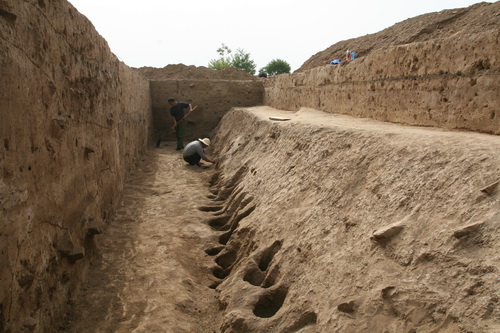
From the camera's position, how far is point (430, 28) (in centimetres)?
1188

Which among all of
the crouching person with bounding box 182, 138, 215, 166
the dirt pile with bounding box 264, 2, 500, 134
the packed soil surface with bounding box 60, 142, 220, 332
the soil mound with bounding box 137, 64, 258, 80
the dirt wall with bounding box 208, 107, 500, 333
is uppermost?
the soil mound with bounding box 137, 64, 258, 80

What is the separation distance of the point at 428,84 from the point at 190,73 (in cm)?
1563

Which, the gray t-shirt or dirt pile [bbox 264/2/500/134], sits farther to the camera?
the gray t-shirt

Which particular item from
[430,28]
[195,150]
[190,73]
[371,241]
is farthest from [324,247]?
[190,73]

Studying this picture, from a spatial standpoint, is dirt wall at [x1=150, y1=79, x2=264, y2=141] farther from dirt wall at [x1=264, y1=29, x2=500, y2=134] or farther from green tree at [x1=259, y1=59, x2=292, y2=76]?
green tree at [x1=259, y1=59, x2=292, y2=76]

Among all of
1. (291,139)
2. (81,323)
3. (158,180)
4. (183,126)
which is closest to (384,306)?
(81,323)

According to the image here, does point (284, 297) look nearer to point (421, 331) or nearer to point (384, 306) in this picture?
point (384, 306)

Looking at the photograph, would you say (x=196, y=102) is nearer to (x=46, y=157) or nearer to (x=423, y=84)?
(x=423, y=84)

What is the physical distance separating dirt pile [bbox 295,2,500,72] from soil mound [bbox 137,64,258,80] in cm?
398

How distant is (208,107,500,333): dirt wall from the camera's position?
191 cm

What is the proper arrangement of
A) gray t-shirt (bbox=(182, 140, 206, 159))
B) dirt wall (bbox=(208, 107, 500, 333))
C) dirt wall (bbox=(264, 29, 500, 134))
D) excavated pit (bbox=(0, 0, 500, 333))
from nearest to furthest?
dirt wall (bbox=(208, 107, 500, 333)), excavated pit (bbox=(0, 0, 500, 333)), dirt wall (bbox=(264, 29, 500, 134)), gray t-shirt (bbox=(182, 140, 206, 159))

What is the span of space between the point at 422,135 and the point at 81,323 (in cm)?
284

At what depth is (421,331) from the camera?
6.01 feet

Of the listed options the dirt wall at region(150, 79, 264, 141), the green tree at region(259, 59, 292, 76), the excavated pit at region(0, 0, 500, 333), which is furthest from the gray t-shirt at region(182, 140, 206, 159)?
the green tree at region(259, 59, 292, 76)
